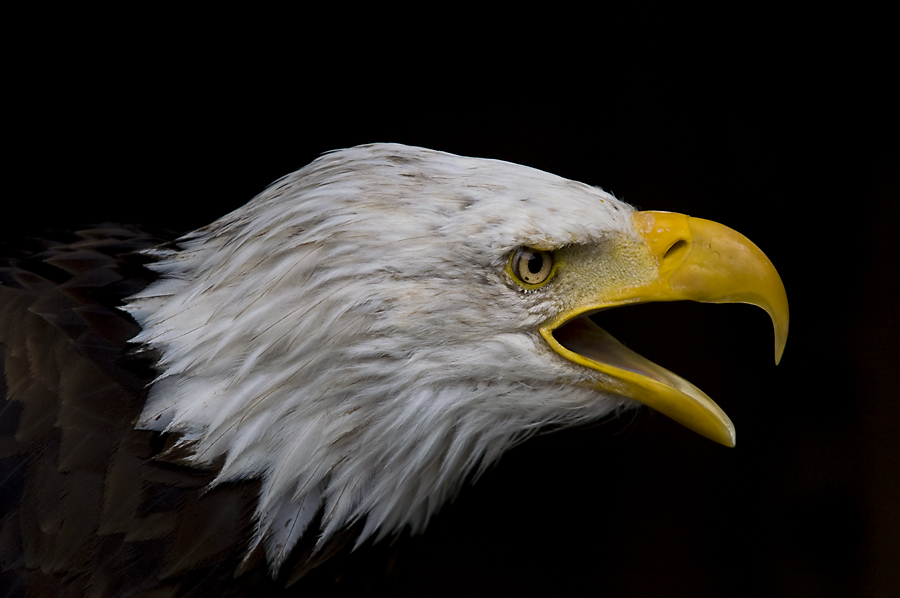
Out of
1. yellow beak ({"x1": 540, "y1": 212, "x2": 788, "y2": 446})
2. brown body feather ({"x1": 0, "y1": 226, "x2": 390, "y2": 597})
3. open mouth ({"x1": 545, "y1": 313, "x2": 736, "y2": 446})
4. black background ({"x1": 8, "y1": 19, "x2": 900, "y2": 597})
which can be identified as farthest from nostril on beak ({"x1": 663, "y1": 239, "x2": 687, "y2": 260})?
black background ({"x1": 8, "y1": 19, "x2": 900, "y2": 597})

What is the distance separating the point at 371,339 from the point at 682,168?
49.7 inches

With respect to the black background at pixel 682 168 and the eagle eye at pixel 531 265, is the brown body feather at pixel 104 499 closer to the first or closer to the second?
the eagle eye at pixel 531 265

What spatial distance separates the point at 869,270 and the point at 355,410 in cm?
157

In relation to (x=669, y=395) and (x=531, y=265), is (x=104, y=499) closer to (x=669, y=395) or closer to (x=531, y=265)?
(x=531, y=265)

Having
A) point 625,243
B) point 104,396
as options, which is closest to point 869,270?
point 625,243

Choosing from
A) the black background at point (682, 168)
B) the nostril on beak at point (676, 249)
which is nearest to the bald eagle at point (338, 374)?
the nostril on beak at point (676, 249)

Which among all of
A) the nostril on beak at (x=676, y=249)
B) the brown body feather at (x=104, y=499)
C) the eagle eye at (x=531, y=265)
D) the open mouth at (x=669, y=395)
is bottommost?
the brown body feather at (x=104, y=499)

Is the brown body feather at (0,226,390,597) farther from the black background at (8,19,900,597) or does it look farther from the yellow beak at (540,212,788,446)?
the black background at (8,19,900,597)

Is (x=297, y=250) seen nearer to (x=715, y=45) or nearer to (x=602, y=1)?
(x=602, y=1)

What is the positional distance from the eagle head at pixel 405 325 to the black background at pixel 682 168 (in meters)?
0.87

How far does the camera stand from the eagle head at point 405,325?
0.89 metres

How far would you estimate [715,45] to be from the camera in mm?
1792

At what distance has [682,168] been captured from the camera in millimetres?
1828

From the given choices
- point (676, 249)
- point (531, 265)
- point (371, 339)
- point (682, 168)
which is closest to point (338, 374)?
point (371, 339)
